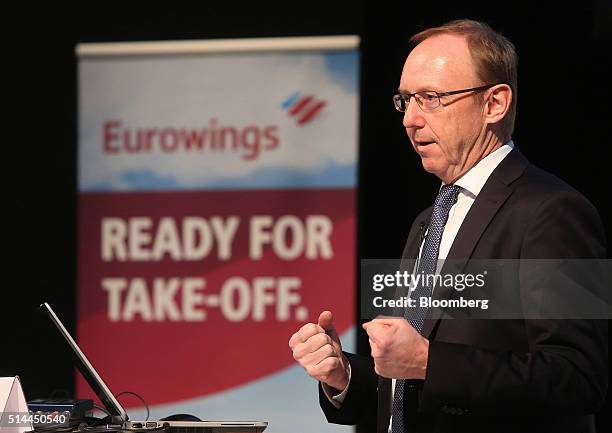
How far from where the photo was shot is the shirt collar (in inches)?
82.7

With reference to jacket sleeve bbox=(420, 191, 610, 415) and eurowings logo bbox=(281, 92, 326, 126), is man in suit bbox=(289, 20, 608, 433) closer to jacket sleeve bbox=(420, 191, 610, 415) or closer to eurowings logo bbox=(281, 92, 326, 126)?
jacket sleeve bbox=(420, 191, 610, 415)

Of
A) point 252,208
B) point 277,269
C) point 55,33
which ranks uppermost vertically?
point 55,33

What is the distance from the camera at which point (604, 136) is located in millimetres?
4230

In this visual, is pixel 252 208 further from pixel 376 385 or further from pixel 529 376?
pixel 529 376

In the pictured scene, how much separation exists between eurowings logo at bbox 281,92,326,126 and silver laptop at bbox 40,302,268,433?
8.69ft

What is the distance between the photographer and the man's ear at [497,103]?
2084mm

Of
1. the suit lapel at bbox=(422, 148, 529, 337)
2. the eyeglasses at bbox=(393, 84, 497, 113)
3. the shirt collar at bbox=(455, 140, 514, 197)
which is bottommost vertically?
the suit lapel at bbox=(422, 148, 529, 337)

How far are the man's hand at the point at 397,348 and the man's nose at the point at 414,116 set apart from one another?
0.52 metres

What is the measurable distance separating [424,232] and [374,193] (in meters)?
2.17

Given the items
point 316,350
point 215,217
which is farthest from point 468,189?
point 215,217

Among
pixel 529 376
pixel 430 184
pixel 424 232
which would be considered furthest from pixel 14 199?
pixel 529 376

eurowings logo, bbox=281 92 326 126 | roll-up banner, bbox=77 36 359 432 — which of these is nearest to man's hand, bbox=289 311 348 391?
roll-up banner, bbox=77 36 359 432

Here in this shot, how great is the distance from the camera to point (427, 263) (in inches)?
81.4

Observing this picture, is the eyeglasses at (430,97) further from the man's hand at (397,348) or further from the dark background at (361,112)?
the dark background at (361,112)
